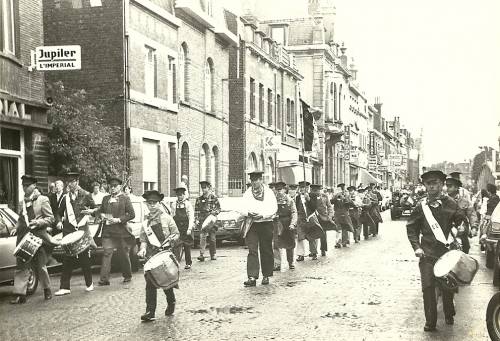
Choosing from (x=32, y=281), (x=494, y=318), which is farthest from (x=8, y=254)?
(x=494, y=318)

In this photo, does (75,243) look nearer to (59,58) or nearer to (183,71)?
(59,58)

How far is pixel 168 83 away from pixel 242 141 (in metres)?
9.43

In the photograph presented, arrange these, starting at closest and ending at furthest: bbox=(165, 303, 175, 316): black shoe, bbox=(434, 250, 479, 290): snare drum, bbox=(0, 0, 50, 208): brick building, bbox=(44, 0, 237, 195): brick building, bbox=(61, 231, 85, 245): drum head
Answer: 1. bbox=(434, 250, 479, 290): snare drum
2. bbox=(165, 303, 175, 316): black shoe
3. bbox=(61, 231, 85, 245): drum head
4. bbox=(0, 0, 50, 208): brick building
5. bbox=(44, 0, 237, 195): brick building

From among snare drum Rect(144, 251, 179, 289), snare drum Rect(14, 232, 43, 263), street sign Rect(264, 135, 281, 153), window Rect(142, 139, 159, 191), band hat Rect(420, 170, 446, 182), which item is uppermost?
street sign Rect(264, 135, 281, 153)

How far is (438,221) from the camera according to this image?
8.84 metres

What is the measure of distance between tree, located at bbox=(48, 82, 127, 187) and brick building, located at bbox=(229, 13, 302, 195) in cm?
1331

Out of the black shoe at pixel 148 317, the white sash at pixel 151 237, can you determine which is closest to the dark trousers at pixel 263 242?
the white sash at pixel 151 237

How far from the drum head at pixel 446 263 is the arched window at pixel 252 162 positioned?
28.8m

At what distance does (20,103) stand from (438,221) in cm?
1247

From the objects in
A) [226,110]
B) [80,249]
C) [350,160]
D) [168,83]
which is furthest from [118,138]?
[350,160]

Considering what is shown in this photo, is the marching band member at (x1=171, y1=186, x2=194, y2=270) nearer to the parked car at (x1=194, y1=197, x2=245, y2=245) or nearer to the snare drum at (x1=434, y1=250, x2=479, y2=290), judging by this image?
the parked car at (x1=194, y1=197, x2=245, y2=245)

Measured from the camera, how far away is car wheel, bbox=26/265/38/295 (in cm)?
1184

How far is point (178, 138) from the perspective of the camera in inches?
1113

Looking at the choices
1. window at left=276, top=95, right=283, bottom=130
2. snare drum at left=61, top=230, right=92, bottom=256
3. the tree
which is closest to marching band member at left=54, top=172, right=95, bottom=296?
snare drum at left=61, top=230, right=92, bottom=256
